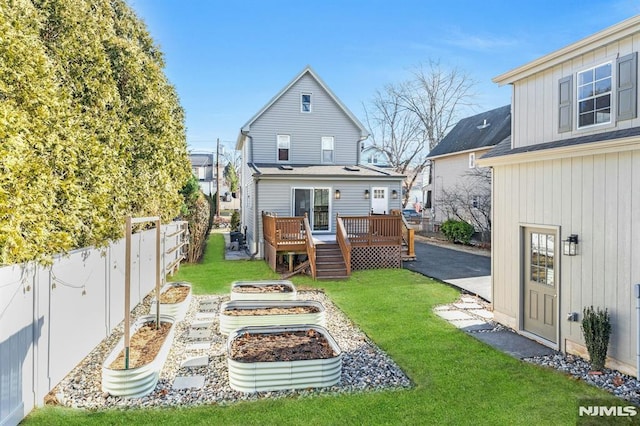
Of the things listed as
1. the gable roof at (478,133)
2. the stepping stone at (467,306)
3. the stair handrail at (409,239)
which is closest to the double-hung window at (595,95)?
the stepping stone at (467,306)

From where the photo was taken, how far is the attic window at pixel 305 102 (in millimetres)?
18828

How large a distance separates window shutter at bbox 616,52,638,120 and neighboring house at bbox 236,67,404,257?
11.6m

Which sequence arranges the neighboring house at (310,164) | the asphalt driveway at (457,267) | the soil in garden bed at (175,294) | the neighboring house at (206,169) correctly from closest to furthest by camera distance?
the soil in garden bed at (175,294), the asphalt driveway at (457,267), the neighboring house at (310,164), the neighboring house at (206,169)

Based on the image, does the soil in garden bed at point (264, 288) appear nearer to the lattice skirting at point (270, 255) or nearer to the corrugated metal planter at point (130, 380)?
the lattice skirting at point (270, 255)

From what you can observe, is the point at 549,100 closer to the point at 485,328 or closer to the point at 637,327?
the point at 637,327

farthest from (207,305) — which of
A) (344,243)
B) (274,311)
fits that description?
(344,243)

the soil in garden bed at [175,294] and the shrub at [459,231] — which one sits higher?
the shrub at [459,231]

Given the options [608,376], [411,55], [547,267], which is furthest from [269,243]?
[411,55]

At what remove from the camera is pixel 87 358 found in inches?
235

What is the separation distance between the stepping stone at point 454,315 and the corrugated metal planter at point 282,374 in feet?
13.2

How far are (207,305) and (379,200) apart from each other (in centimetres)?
1330

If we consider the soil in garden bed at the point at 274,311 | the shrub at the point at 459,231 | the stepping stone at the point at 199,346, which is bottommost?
the stepping stone at the point at 199,346

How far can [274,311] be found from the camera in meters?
7.67

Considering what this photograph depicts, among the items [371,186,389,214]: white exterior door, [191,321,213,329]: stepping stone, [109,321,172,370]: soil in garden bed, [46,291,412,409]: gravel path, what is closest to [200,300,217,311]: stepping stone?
[191,321,213,329]: stepping stone
